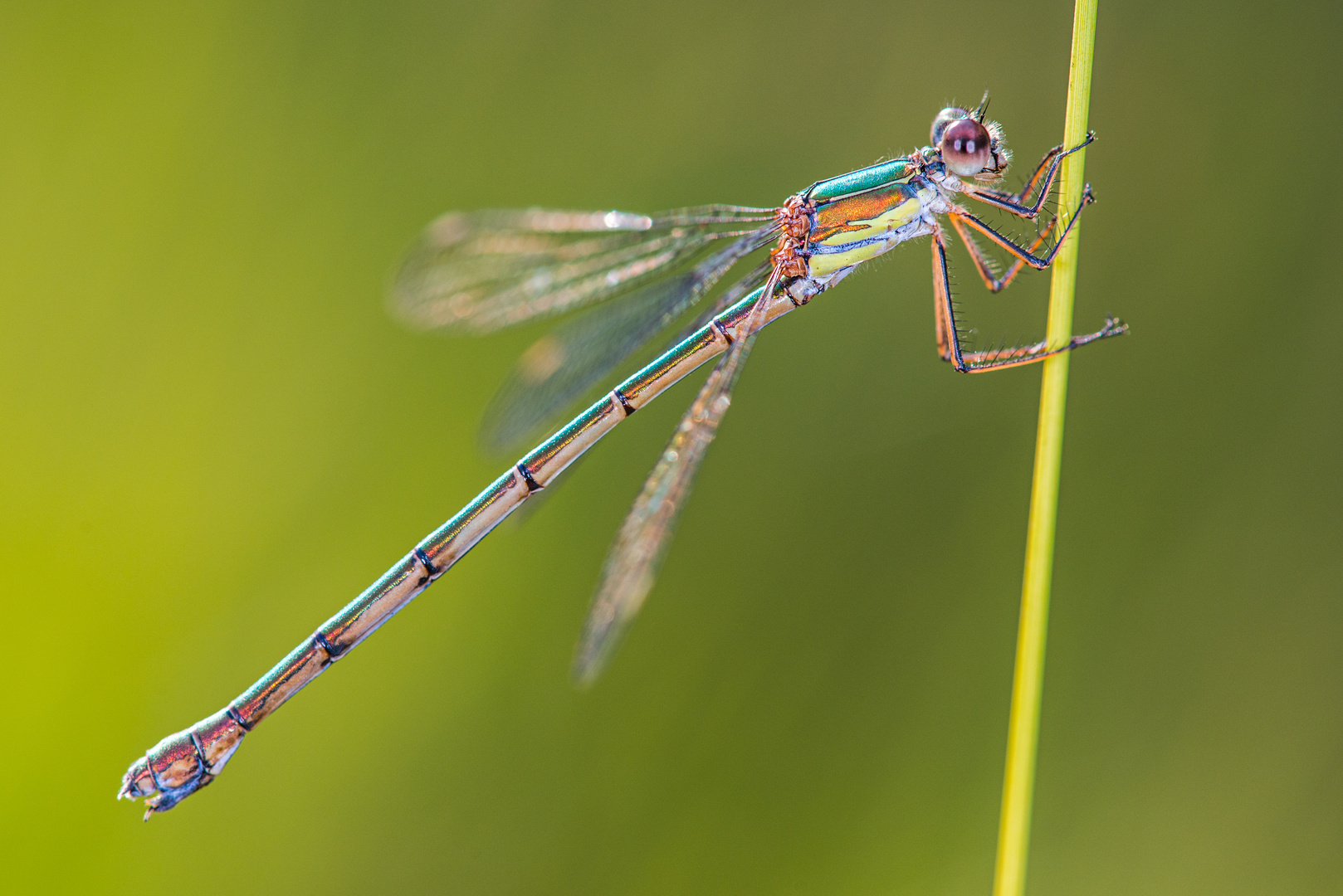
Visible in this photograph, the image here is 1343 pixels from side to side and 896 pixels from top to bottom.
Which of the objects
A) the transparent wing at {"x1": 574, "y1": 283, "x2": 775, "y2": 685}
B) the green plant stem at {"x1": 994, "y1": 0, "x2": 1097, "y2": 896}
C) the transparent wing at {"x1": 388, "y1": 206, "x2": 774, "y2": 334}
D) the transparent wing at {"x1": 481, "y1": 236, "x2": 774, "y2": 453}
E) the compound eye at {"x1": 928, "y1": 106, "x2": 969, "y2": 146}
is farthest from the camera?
the transparent wing at {"x1": 481, "y1": 236, "x2": 774, "y2": 453}

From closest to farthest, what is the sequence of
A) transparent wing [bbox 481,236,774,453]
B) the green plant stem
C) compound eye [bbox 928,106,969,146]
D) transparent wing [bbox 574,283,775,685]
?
the green plant stem < transparent wing [bbox 574,283,775,685] < compound eye [bbox 928,106,969,146] < transparent wing [bbox 481,236,774,453]

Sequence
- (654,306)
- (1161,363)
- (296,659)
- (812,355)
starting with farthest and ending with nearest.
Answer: (812,355), (1161,363), (654,306), (296,659)

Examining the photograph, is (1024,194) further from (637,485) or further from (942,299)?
(637,485)

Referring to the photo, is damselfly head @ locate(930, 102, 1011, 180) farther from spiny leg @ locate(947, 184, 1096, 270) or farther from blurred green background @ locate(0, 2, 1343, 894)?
blurred green background @ locate(0, 2, 1343, 894)

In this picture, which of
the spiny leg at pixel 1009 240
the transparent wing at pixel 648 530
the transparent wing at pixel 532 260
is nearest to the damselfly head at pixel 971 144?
the spiny leg at pixel 1009 240

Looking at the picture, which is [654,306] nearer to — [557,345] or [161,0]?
[557,345]

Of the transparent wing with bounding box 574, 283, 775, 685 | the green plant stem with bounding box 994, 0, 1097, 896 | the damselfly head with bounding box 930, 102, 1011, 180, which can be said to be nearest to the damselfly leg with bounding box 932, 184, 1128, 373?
the damselfly head with bounding box 930, 102, 1011, 180

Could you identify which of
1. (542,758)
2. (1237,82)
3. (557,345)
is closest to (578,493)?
(557,345)
